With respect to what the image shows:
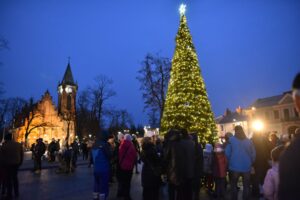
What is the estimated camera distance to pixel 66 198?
9906mm

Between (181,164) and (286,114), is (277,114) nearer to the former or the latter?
(286,114)

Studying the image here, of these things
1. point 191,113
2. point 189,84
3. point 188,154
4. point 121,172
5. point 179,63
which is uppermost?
point 179,63

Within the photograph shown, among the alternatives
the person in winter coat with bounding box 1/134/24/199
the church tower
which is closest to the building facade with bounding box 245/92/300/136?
the person in winter coat with bounding box 1/134/24/199

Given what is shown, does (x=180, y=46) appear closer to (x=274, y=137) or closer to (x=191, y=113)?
(x=191, y=113)

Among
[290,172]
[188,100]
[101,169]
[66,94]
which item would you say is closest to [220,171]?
[101,169]

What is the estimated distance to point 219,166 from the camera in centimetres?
970

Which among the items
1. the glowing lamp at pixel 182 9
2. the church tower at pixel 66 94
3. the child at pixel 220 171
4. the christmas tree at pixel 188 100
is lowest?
the child at pixel 220 171

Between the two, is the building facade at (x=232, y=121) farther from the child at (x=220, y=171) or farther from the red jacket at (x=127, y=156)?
the red jacket at (x=127, y=156)

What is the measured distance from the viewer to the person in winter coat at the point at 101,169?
28.1ft

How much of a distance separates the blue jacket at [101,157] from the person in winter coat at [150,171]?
4.89 ft

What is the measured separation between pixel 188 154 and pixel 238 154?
1775 mm

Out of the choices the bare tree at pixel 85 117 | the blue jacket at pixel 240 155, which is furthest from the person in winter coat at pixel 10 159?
the bare tree at pixel 85 117

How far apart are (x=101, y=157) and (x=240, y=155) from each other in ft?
13.3

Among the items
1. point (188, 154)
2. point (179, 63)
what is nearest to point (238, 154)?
point (188, 154)
